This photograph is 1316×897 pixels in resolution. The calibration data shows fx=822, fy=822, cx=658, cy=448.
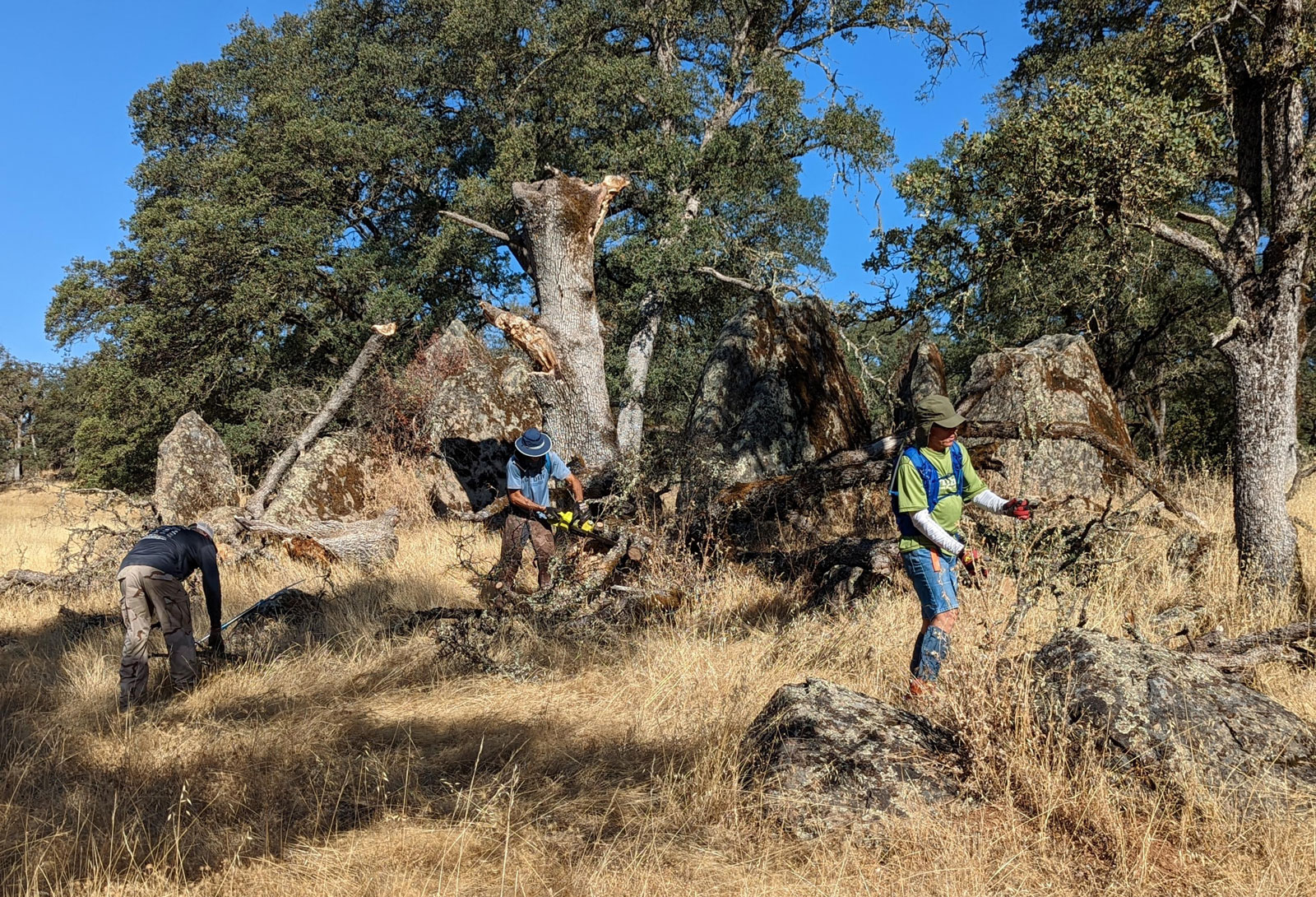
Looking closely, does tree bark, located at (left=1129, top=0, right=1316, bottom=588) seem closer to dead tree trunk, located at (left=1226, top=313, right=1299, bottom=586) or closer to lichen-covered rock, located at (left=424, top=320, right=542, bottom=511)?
dead tree trunk, located at (left=1226, top=313, right=1299, bottom=586)

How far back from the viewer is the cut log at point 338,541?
31.7ft

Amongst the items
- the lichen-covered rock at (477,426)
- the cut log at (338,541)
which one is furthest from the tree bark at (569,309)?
the cut log at (338,541)

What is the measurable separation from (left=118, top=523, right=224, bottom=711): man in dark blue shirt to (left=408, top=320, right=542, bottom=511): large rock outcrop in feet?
20.1

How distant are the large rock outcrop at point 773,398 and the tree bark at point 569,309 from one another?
143 cm

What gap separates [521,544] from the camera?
749cm

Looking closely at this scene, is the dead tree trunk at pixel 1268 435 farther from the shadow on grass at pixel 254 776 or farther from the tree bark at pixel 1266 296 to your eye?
the shadow on grass at pixel 254 776

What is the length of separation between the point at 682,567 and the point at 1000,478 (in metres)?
3.96

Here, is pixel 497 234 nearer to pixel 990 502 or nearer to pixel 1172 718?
pixel 990 502

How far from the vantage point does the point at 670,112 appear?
15.1m

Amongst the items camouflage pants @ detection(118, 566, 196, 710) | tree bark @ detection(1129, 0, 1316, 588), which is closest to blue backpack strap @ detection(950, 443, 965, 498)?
tree bark @ detection(1129, 0, 1316, 588)

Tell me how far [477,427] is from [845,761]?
31.5 ft

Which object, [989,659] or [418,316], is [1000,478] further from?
[418,316]

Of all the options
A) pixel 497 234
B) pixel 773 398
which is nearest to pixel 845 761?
pixel 773 398

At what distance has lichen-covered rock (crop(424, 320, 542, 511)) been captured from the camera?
12148mm
